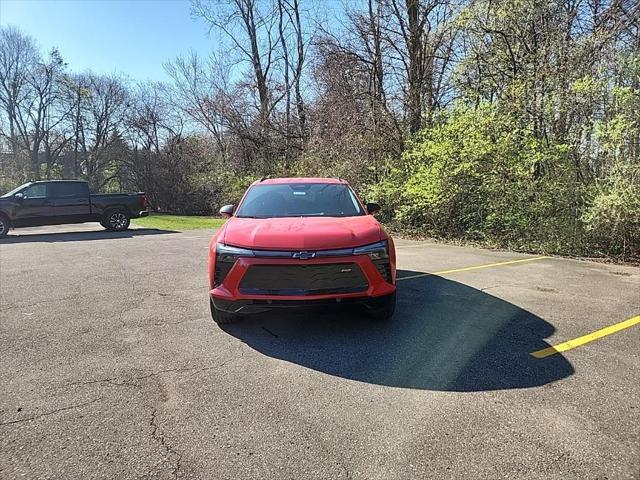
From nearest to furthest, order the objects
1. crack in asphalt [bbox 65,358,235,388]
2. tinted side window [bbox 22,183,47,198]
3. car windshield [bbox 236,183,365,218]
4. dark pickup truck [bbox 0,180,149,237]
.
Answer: crack in asphalt [bbox 65,358,235,388]
car windshield [bbox 236,183,365,218]
dark pickup truck [bbox 0,180,149,237]
tinted side window [bbox 22,183,47,198]

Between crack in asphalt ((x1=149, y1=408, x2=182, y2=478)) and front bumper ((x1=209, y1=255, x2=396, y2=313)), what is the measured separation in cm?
135

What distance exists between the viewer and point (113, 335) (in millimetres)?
4320

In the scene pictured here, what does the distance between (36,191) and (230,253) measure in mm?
13934

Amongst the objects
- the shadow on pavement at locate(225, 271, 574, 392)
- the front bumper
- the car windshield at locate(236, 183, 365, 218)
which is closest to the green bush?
the shadow on pavement at locate(225, 271, 574, 392)

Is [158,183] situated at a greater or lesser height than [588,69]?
lesser

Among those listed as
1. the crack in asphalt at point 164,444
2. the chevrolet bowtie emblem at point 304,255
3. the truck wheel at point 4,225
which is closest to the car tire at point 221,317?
the chevrolet bowtie emblem at point 304,255

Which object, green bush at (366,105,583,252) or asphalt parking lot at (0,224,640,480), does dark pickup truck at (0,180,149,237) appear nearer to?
green bush at (366,105,583,252)

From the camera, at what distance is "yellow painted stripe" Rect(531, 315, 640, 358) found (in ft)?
12.5

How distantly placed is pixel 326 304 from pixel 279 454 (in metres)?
1.70

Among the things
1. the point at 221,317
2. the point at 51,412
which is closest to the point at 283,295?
the point at 221,317

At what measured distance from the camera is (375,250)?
412 centimetres

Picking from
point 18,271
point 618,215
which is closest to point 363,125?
point 618,215

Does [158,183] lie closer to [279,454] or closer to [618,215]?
[618,215]

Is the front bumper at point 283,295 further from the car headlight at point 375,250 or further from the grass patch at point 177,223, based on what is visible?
the grass patch at point 177,223
